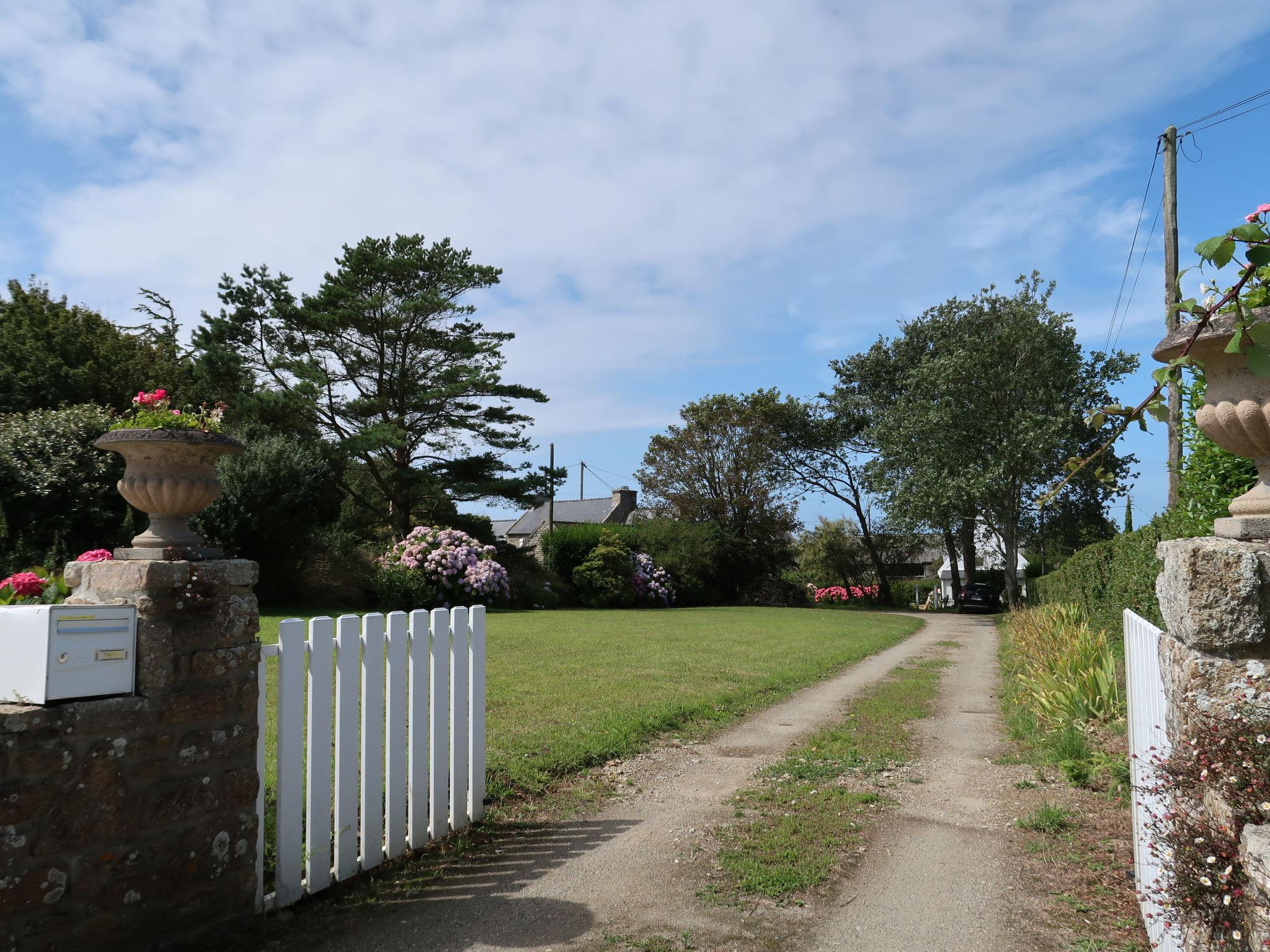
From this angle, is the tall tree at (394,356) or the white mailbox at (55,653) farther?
the tall tree at (394,356)

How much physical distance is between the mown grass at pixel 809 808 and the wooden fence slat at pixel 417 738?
1581 mm

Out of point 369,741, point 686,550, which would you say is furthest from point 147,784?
point 686,550

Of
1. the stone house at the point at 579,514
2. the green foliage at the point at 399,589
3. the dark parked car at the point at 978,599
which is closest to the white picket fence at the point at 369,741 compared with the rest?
the green foliage at the point at 399,589

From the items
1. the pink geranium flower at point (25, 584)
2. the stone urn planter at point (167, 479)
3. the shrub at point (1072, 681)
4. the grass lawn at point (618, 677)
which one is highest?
the stone urn planter at point (167, 479)

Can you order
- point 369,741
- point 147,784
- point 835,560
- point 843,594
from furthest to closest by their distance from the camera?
point 835,560
point 843,594
point 369,741
point 147,784

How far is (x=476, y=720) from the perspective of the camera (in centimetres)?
496

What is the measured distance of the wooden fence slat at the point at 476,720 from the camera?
4.86m

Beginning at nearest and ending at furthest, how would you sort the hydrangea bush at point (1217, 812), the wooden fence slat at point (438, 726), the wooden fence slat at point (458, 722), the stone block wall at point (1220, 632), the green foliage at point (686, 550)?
the hydrangea bush at point (1217, 812) < the stone block wall at point (1220, 632) < the wooden fence slat at point (438, 726) < the wooden fence slat at point (458, 722) < the green foliage at point (686, 550)

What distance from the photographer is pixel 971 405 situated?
1036 inches

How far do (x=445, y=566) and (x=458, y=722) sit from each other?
17880 mm

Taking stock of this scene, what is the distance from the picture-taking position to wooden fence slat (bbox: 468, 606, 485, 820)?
191 inches

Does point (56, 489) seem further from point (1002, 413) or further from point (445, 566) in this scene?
point (1002, 413)

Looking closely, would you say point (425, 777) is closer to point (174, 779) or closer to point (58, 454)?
point (174, 779)

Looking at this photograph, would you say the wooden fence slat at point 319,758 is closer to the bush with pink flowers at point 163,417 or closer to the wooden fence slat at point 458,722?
the wooden fence slat at point 458,722
